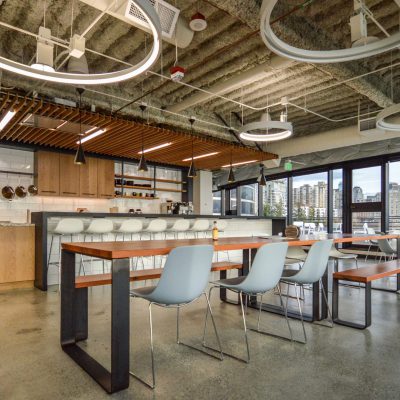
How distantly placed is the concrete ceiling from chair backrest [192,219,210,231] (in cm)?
243

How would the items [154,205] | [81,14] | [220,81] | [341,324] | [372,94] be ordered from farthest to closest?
[154,205] → [220,81] → [372,94] → [81,14] → [341,324]

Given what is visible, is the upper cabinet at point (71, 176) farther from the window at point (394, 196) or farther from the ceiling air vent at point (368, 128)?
the window at point (394, 196)

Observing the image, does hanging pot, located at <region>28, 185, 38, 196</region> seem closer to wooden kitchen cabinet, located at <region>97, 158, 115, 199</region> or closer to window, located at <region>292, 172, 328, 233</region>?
wooden kitchen cabinet, located at <region>97, 158, 115, 199</region>

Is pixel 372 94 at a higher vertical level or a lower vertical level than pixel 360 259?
higher

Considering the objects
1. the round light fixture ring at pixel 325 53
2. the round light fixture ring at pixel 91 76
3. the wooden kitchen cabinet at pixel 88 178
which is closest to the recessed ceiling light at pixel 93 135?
the wooden kitchen cabinet at pixel 88 178

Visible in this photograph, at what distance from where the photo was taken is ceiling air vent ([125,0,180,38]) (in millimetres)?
A: 3439

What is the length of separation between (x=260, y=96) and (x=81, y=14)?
3.95 meters

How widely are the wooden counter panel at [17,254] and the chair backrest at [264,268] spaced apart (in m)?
3.95

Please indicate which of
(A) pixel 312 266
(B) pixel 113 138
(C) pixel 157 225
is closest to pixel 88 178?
(B) pixel 113 138

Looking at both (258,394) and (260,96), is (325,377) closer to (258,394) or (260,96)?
(258,394)

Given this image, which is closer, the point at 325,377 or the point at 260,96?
the point at 325,377

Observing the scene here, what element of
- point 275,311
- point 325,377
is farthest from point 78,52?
point 325,377

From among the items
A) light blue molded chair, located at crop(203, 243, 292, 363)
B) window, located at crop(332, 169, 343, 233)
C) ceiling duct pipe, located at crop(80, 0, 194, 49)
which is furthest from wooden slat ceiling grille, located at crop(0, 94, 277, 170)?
light blue molded chair, located at crop(203, 243, 292, 363)

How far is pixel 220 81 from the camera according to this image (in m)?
6.44
